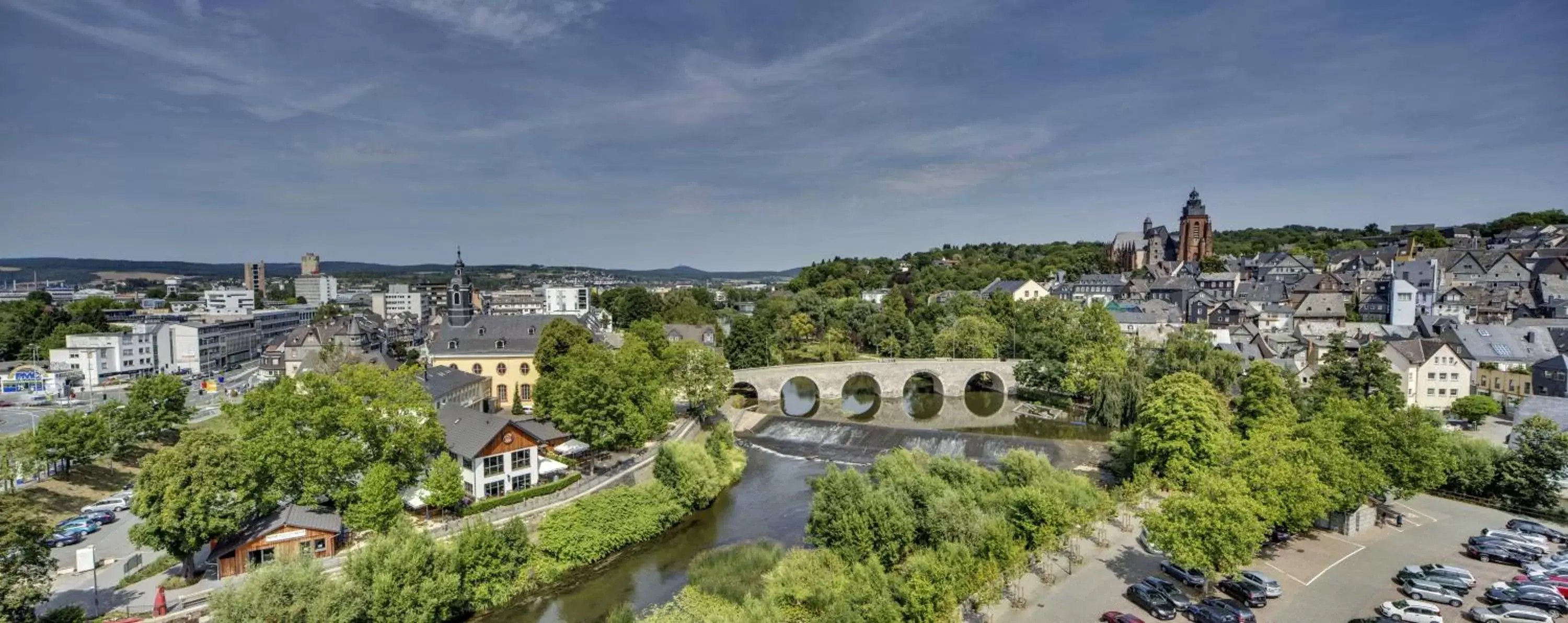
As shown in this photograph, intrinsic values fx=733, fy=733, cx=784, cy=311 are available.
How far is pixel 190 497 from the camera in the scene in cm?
2225

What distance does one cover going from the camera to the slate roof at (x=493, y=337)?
2026 inches

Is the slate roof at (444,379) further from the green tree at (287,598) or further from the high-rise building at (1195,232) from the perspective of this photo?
the high-rise building at (1195,232)

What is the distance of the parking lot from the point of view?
19.5 m

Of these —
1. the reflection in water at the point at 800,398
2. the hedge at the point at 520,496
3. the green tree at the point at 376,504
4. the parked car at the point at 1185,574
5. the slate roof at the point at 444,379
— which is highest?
the slate roof at the point at 444,379

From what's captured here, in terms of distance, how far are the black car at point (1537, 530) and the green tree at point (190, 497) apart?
42.0m

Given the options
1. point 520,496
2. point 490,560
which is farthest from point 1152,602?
point 520,496

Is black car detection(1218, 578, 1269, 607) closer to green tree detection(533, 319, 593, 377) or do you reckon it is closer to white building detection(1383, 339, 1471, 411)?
white building detection(1383, 339, 1471, 411)

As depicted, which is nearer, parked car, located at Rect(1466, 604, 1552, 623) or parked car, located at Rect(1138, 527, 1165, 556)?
parked car, located at Rect(1466, 604, 1552, 623)

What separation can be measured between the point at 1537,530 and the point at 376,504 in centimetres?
3919

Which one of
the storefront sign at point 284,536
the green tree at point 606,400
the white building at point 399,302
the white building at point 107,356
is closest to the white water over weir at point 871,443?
the green tree at point 606,400

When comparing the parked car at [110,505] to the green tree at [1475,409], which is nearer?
the parked car at [110,505]

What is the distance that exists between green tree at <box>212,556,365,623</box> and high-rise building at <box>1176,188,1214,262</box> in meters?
109

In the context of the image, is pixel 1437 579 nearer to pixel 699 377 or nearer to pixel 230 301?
pixel 699 377

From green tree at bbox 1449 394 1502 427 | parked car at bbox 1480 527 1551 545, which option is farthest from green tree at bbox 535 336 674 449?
green tree at bbox 1449 394 1502 427
